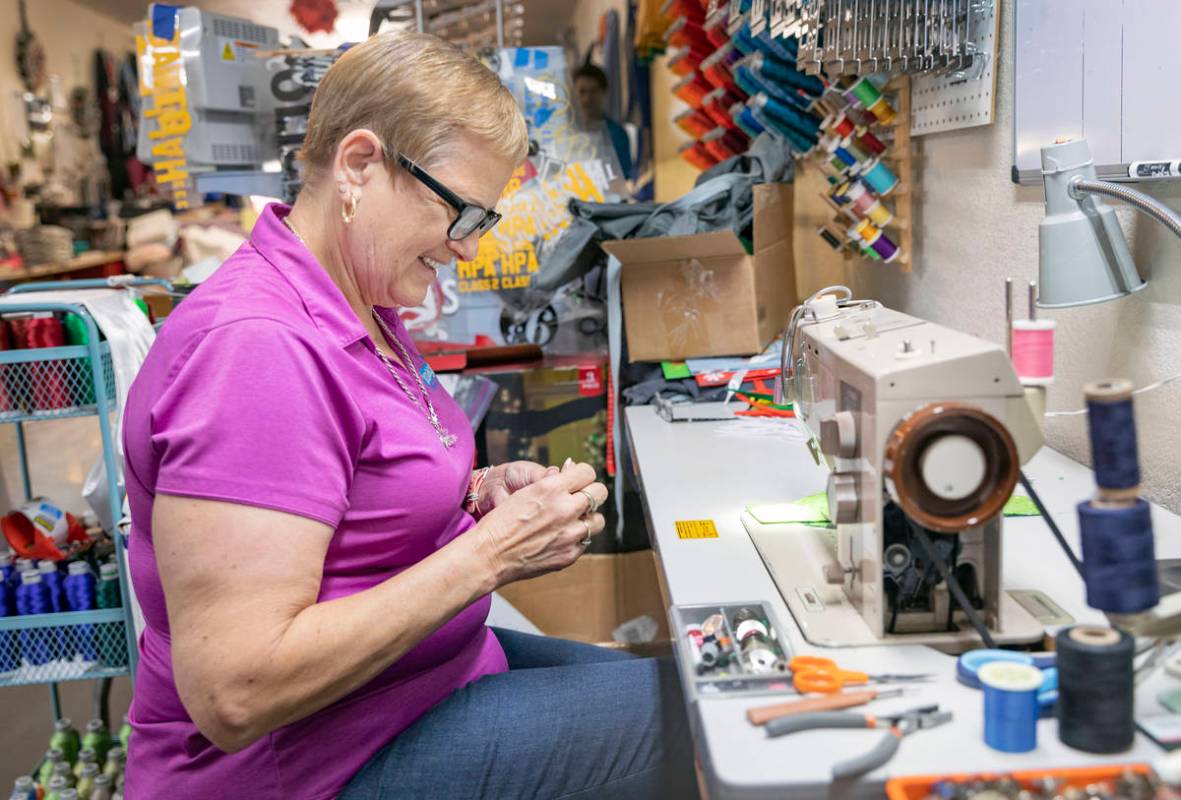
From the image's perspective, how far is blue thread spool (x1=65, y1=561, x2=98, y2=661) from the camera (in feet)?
6.81

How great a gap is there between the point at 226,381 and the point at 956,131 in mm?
1600

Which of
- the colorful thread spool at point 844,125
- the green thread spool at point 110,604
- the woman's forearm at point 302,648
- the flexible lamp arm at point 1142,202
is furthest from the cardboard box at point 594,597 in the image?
the flexible lamp arm at point 1142,202

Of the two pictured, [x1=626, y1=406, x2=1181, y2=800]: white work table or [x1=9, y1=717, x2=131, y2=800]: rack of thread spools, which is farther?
[x1=9, y1=717, x2=131, y2=800]: rack of thread spools

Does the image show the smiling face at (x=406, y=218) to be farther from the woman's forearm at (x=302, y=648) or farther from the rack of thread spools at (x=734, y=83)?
the rack of thread spools at (x=734, y=83)

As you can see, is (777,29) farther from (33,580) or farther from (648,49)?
(648,49)

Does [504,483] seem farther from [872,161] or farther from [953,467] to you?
[872,161]

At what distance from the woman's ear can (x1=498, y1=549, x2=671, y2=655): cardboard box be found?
4.74 feet

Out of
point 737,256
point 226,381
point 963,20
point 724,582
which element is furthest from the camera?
point 737,256

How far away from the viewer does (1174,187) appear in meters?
1.34

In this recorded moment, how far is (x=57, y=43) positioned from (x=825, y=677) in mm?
8659

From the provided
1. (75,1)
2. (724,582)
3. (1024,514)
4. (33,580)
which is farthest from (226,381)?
(75,1)

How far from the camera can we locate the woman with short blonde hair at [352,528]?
100 centimetres

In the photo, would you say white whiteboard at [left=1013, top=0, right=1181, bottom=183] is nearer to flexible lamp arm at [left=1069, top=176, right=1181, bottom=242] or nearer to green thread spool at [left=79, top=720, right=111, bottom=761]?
flexible lamp arm at [left=1069, top=176, right=1181, bottom=242]

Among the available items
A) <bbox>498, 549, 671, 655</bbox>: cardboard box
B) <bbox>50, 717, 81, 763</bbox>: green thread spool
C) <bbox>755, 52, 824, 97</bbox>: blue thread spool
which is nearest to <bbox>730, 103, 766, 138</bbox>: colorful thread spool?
<bbox>755, 52, 824, 97</bbox>: blue thread spool
